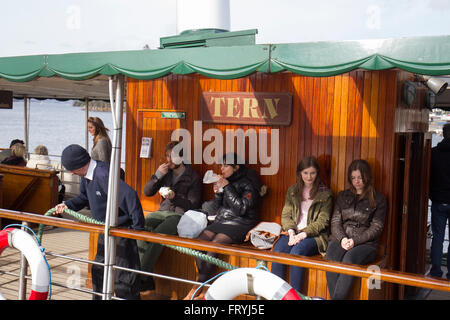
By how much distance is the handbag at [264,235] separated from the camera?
4.31m

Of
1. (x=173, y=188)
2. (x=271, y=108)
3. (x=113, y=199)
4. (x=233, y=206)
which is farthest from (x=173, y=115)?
(x=113, y=199)

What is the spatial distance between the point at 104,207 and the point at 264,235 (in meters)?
1.50

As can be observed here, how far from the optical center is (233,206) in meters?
4.46

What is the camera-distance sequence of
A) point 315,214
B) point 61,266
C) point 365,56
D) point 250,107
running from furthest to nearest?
point 61,266 < point 250,107 < point 315,214 < point 365,56

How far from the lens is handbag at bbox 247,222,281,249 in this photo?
4312 mm

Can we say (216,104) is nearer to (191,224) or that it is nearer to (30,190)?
(191,224)

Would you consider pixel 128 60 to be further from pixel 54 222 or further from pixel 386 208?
pixel 386 208

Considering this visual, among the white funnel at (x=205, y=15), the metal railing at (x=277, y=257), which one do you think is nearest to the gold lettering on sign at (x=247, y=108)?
the white funnel at (x=205, y=15)

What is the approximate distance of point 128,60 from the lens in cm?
361

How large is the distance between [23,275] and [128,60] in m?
1.87

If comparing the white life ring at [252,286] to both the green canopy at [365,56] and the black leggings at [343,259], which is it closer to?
the black leggings at [343,259]

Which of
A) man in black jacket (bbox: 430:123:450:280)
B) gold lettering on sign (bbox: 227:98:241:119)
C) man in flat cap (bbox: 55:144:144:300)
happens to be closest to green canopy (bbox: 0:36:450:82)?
man in flat cap (bbox: 55:144:144:300)

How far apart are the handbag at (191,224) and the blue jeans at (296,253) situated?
2.66 feet
